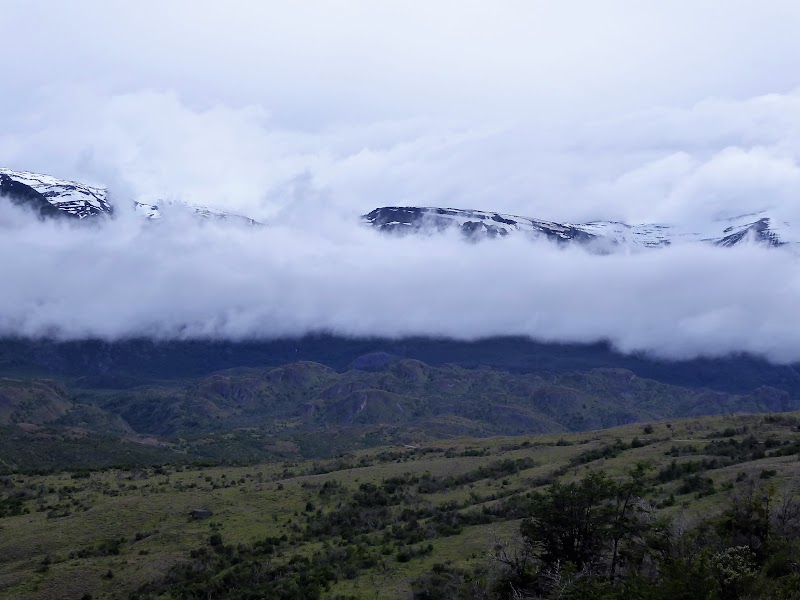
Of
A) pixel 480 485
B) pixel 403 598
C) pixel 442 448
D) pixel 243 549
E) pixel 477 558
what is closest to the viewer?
pixel 403 598

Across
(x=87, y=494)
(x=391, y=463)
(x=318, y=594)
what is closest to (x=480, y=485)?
(x=391, y=463)

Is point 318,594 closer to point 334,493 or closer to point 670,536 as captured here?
point 670,536

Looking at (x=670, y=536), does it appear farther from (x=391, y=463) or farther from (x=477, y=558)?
(x=391, y=463)

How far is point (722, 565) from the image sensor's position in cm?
3691

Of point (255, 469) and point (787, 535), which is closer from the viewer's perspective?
point (787, 535)

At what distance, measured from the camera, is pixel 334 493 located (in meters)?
93.8

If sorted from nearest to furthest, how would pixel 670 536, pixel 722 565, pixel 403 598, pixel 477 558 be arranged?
1. pixel 722 565
2. pixel 670 536
3. pixel 403 598
4. pixel 477 558

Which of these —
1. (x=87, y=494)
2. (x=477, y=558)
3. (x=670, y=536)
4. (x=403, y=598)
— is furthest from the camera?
(x=87, y=494)

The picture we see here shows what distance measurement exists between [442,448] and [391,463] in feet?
59.8

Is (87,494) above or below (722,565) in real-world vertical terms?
below

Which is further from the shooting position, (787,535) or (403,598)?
(403,598)

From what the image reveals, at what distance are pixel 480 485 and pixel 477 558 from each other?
30680 millimetres

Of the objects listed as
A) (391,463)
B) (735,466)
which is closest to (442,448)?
(391,463)

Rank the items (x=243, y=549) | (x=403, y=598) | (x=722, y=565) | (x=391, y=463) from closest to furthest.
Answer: (x=722, y=565)
(x=403, y=598)
(x=243, y=549)
(x=391, y=463)
